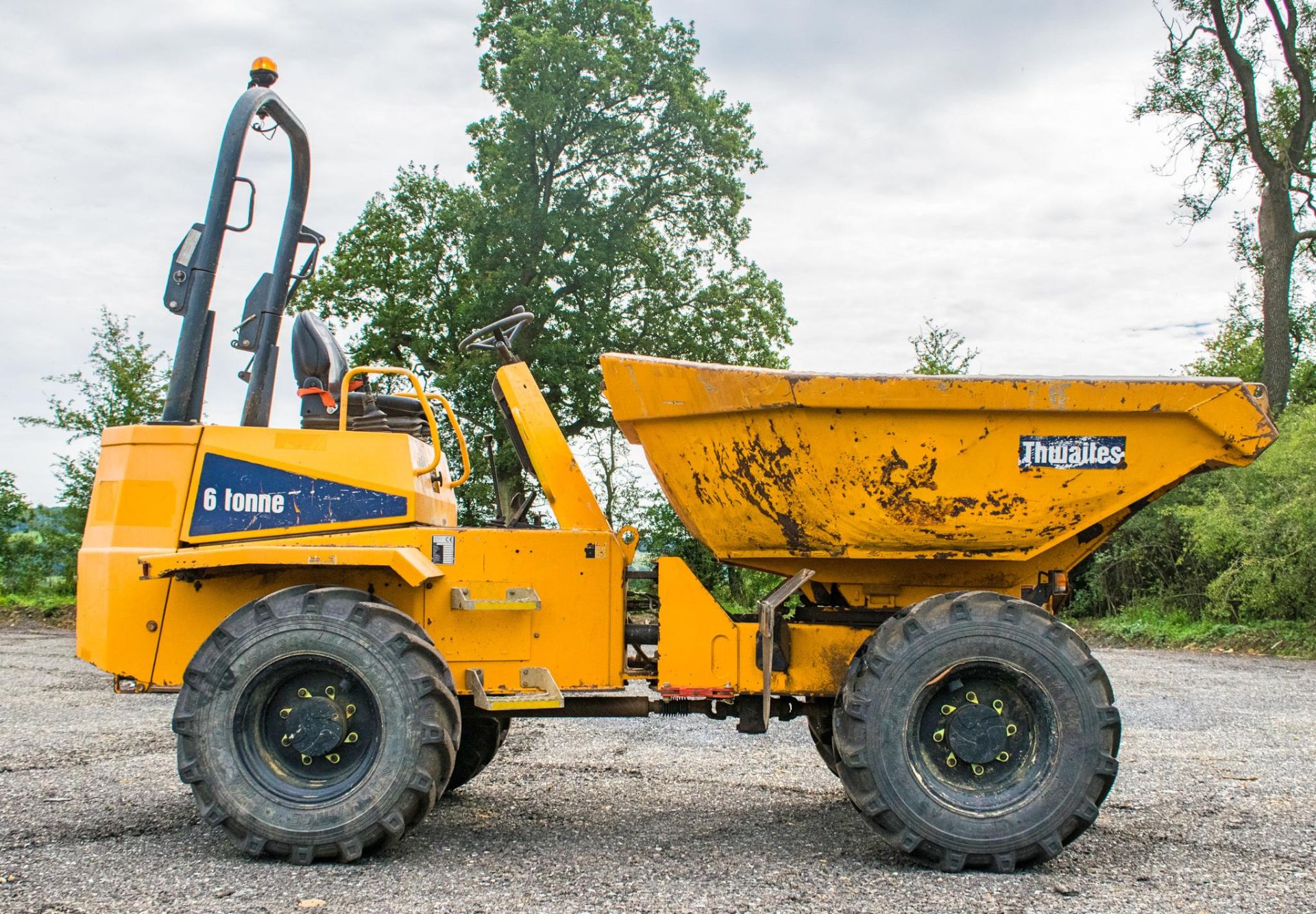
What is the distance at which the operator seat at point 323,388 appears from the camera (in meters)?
4.88

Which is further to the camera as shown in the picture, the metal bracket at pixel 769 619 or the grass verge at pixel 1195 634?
the grass verge at pixel 1195 634

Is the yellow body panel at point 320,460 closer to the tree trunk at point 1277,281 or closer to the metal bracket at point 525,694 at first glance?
Answer: the metal bracket at point 525,694

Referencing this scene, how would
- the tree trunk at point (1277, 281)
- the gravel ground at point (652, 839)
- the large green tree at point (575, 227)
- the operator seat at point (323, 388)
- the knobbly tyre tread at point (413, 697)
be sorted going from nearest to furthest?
the gravel ground at point (652, 839), the knobbly tyre tread at point (413, 697), the operator seat at point (323, 388), the tree trunk at point (1277, 281), the large green tree at point (575, 227)

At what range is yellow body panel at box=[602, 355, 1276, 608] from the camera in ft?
14.4

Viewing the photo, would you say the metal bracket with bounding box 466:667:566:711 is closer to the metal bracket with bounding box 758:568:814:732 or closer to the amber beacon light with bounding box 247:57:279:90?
the metal bracket with bounding box 758:568:814:732

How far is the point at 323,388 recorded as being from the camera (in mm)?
4926

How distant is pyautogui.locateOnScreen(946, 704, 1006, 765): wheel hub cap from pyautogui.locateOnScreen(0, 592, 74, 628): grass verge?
15754 mm

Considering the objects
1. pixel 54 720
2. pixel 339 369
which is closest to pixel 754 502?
pixel 339 369

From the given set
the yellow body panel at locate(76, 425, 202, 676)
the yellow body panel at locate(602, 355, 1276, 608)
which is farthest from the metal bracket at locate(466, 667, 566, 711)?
the yellow body panel at locate(76, 425, 202, 676)

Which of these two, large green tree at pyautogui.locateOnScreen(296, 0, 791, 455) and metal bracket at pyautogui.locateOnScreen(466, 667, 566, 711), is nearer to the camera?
metal bracket at pyautogui.locateOnScreen(466, 667, 566, 711)

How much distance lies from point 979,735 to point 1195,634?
10981mm

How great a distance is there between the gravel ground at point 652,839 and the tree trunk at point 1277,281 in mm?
10867

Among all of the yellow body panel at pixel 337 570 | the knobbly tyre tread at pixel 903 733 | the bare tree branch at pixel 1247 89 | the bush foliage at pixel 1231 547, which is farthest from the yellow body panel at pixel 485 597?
the bare tree branch at pixel 1247 89

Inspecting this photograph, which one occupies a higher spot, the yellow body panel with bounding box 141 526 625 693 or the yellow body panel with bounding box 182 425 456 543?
the yellow body panel with bounding box 182 425 456 543
